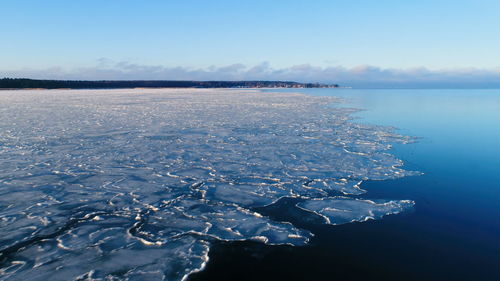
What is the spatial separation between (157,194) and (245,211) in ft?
5.62

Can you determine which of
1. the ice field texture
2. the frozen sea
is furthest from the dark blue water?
the ice field texture

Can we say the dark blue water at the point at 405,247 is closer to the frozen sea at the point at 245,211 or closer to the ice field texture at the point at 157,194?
the frozen sea at the point at 245,211

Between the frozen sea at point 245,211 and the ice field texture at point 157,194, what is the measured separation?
0.08ft

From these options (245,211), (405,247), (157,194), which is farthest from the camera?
(157,194)

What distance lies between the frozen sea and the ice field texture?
0.02 m

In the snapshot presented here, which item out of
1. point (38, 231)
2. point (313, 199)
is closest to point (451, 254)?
point (313, 199)

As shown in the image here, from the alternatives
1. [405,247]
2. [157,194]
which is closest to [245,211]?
[157,194]

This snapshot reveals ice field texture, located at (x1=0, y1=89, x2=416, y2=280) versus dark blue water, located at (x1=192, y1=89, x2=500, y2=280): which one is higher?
ice field texture, located at (x1=0, y1=89, x2=416, y2=280)

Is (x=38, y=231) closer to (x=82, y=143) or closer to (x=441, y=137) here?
(x=82, y=143)

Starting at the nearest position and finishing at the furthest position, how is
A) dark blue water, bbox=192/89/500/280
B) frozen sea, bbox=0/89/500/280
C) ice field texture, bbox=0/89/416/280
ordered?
dark blue water, bbox=192/89/500/280, frozen sea, bbox=0/89/500/280, ice field texture, bbox=0/89/416/280

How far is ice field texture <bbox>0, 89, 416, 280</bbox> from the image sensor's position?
3.79m

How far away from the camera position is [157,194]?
5746 millimetres

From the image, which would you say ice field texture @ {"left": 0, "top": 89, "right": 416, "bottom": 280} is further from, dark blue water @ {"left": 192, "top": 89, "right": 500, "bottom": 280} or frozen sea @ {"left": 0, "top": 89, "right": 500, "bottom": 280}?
dark blue water @ {"left": 192, "top": 89, "right": 500, "bottom": 280}

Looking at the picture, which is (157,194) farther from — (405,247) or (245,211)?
(405,247)
